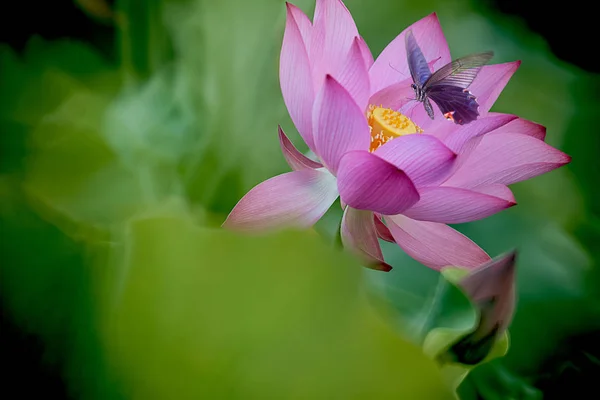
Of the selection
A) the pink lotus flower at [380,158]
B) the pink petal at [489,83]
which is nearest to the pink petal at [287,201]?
the pink lotus flower at [380,158]

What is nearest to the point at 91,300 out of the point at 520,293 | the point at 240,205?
the point at 240,205

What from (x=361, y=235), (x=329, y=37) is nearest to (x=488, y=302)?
(x=361, y=235)

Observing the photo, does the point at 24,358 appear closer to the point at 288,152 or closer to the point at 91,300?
the point at 91,300

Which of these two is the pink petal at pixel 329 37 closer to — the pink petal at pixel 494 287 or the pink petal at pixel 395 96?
the pink petal at pixel 395 96

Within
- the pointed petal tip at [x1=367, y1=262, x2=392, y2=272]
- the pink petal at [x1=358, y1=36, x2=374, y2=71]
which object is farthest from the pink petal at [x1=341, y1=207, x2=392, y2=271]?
the pink petal at [x1=358, y1=36, x2=374, y2=71]

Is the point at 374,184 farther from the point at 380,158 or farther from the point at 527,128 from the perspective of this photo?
the point at 527,128

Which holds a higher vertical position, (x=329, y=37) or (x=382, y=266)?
(x=329, y=37)
